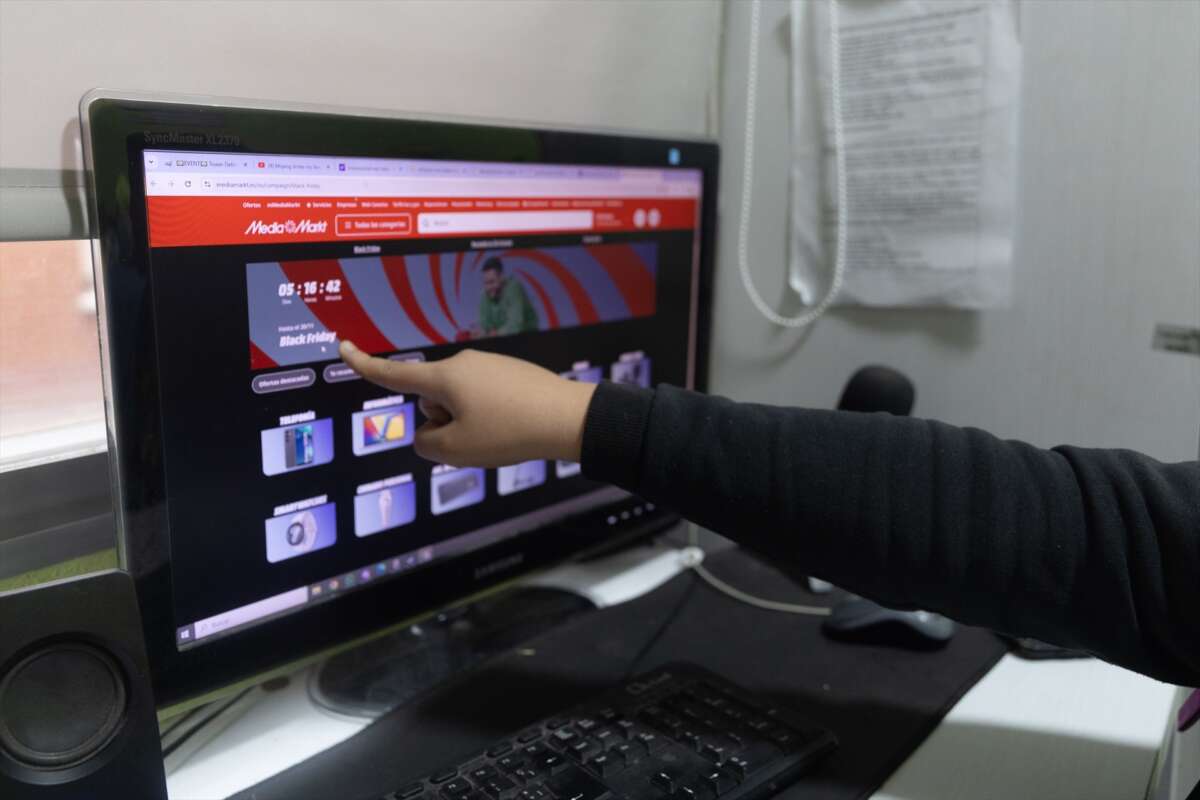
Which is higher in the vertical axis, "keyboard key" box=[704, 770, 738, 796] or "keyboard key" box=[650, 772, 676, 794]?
"keyboard key" box=[650, 772, 676, 794]

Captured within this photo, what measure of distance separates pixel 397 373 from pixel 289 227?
12 centimetres

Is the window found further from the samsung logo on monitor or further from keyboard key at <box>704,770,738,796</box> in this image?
keyboard key at <box>704,770,738,796</box>

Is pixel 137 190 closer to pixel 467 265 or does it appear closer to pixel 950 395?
pixel 467 265

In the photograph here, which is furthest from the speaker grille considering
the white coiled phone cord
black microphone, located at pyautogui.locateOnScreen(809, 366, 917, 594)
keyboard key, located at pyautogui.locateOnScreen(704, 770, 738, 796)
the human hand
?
the white coiled phone cord

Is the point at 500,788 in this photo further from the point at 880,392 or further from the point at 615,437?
the point at 880,392

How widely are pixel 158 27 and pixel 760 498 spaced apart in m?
0.51

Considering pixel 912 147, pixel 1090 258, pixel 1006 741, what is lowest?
pixel 1006 741

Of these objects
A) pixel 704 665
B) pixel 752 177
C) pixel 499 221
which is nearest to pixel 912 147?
pixel 752 177

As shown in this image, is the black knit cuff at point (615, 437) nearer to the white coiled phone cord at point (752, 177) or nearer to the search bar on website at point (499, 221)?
the search bar on website at point (499, 221)

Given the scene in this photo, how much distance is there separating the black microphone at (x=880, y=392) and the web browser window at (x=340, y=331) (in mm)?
246

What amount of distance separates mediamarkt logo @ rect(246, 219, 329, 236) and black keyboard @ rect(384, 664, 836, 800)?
36cm

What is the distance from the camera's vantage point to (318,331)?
2.14 ft

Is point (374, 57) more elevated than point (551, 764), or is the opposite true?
point (374, 57)

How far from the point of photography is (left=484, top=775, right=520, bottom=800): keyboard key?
0.56 meters
